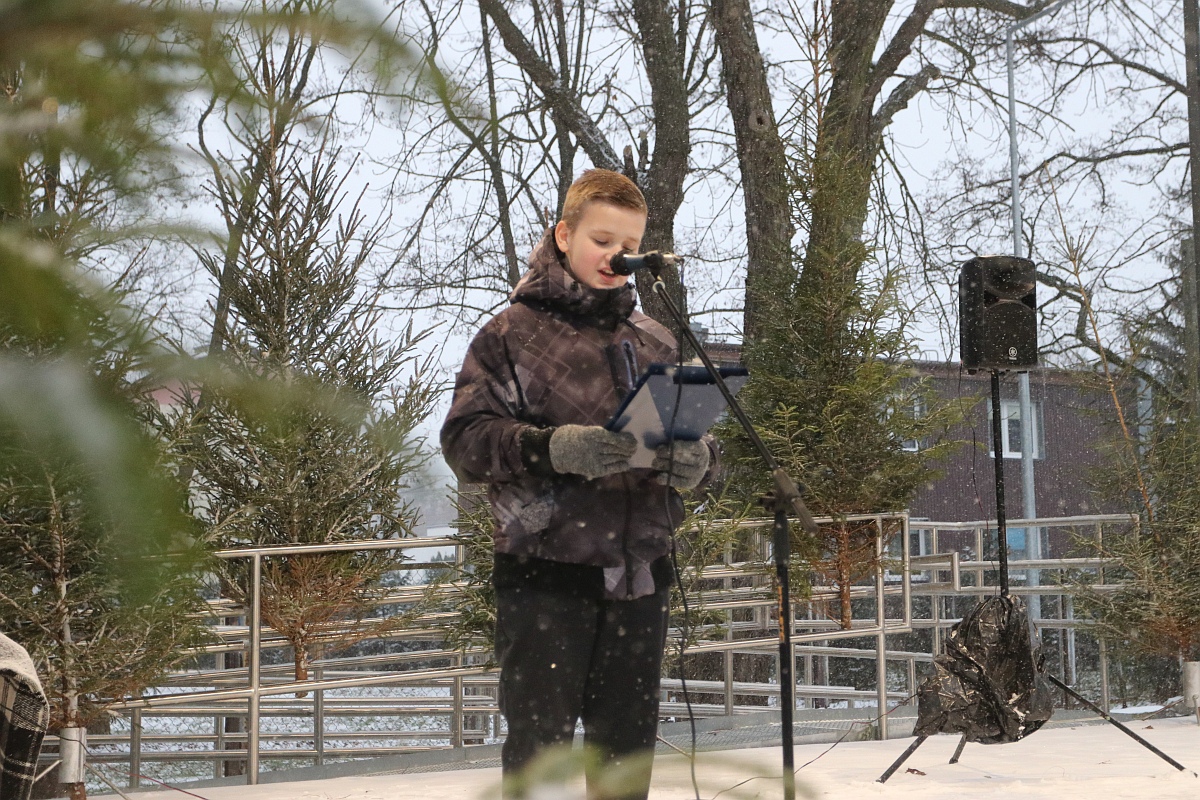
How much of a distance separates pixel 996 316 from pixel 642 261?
8.56ft

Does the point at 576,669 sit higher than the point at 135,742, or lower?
higher

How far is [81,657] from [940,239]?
9838 mm

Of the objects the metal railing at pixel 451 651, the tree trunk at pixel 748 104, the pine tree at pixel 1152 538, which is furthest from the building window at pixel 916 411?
the tree trunk at pixel 748 104

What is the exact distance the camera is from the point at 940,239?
11664mm

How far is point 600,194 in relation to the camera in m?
2.09

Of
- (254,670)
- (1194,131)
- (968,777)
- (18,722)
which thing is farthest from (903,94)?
(18,722)

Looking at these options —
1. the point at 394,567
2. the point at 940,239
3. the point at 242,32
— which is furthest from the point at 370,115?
the point at 940,239

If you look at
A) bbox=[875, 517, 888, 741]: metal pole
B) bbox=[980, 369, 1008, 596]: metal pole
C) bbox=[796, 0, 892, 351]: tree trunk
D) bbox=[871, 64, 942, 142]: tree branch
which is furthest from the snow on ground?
bbox=[871, 64, 942, 142]: tree branch

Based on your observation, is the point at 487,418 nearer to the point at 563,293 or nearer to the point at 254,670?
the point at 563,293

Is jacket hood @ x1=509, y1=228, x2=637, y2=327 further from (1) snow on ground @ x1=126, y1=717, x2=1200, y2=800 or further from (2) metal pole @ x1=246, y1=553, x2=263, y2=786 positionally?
(2) metal pole @ x1=246, y1=553, x2=263, y2=786

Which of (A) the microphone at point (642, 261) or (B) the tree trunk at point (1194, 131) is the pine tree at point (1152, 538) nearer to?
(B) the tree trunk at point (1194, 131)

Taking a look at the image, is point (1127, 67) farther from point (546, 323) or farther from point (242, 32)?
point (242, 32)

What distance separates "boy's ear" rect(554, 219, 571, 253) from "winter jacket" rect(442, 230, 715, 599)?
0.7 inches

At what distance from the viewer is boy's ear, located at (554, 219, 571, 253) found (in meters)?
2.21
